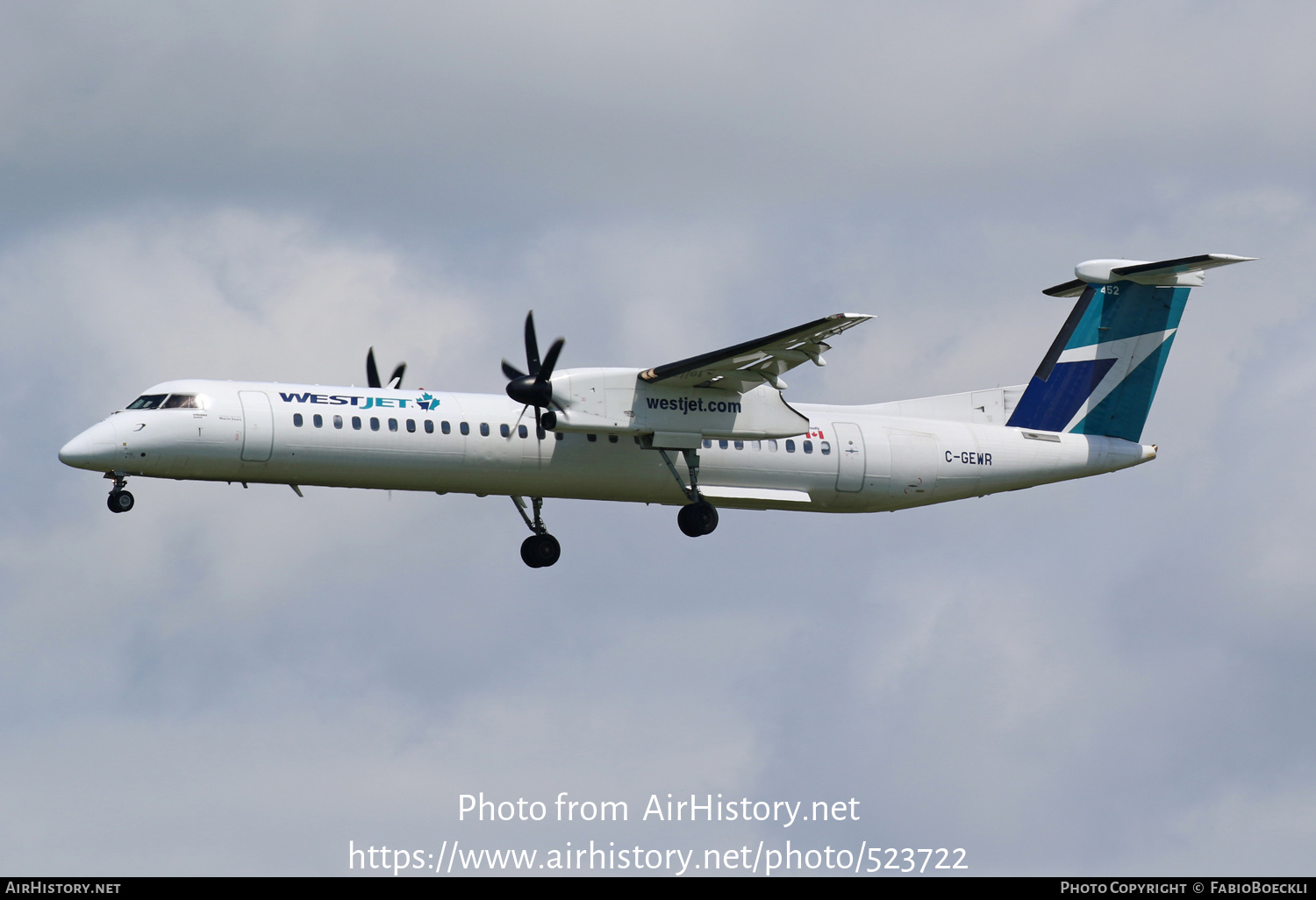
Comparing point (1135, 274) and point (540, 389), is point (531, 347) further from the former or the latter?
→ point (1135, 274)

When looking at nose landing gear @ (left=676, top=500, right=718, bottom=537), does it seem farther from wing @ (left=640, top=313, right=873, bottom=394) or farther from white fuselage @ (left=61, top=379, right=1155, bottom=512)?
wing @ (left=640, top=313, right=873, bottom=394)

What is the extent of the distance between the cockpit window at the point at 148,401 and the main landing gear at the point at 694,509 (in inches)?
343

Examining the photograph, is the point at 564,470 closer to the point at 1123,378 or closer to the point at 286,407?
the point at 286,407

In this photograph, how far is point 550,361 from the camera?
→ 27062 mm

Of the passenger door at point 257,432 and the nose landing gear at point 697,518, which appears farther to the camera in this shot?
the nose landing gear at point 697,518

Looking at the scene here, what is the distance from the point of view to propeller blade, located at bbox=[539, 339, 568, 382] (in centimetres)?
2702

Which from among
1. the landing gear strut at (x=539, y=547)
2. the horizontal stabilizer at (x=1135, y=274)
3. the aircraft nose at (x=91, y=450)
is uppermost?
the horizontal stabilizer at (x=1135, y=274)

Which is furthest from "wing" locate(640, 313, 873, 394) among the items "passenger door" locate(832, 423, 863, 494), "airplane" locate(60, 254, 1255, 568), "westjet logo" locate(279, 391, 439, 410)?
"westjet logo" locate(279, 391, 439, 410)

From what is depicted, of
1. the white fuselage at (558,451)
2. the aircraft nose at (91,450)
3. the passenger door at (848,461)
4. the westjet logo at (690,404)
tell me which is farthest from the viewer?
the passenger door at (848,461)

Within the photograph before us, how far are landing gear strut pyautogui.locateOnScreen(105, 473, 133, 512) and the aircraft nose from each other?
42 centimetres

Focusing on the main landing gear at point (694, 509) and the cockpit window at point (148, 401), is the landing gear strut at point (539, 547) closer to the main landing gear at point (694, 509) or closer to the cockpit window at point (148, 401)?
the main landing gear at point (694, 509)

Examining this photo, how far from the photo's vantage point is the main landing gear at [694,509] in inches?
1126

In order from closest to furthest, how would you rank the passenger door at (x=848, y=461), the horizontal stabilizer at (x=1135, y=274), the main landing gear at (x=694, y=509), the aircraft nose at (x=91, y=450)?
the aircraft nose at (x=91, y=450) → the main landing gear at (x=694, y=509) → the passenger door at (x=848, y=461) → the horizontal stabilizer at (x=1135, y=274)

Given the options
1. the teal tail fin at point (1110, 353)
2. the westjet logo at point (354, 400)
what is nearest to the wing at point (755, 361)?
the westjet logo at point (354, 400)
